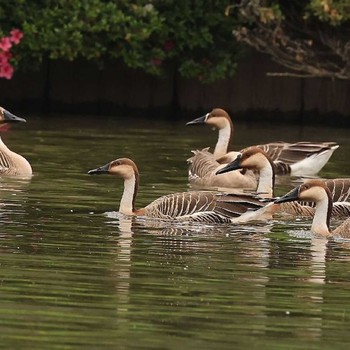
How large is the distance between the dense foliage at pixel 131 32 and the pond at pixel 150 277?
366 inches

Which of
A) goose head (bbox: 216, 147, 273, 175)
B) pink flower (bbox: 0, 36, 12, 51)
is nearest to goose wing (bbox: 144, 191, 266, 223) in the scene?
goose head (bbox: 216, 147, 273, 175)

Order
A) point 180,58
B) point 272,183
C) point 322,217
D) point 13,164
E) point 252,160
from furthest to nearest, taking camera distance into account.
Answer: point 180,58 < point 13,164 < point 272,183 < point 252,160 < point 322,217

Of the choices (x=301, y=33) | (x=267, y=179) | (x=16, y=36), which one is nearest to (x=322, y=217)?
(x=267, y=179)

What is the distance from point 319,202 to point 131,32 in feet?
46.8

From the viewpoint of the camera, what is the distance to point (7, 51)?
26828 mm

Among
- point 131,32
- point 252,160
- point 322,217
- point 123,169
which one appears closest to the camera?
point 322,217

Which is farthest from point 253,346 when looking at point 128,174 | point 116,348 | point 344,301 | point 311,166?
point 311,166

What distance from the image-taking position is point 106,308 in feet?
31.1

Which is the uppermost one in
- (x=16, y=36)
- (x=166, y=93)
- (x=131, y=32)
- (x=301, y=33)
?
(x=301, y=33)

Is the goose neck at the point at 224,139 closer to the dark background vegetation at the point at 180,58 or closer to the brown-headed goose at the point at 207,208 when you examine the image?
the dark background vegetation at the point at 180,58

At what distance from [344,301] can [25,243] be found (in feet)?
10.1

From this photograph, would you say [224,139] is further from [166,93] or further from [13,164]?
[166,93]

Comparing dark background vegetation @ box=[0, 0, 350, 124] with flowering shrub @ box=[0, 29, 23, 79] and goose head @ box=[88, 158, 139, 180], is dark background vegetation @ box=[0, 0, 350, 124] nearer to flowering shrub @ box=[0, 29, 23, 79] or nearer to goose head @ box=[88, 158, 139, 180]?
flowering shrub @ box=[0, 29, 23, 79]

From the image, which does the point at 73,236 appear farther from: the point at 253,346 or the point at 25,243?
the point at 253,346
